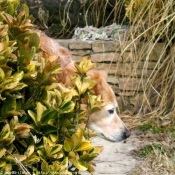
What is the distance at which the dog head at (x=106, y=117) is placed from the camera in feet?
12.7

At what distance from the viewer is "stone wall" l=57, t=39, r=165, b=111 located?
579cm

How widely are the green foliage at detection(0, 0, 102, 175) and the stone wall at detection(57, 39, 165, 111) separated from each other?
10.2 ft

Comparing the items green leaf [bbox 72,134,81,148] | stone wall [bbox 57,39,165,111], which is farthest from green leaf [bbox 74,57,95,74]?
stone wall [bbox 57,39,165,111]

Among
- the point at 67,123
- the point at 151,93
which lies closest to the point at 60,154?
the point at 67,123

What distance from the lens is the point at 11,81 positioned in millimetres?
2357

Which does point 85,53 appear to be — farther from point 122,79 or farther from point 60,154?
point 60,154

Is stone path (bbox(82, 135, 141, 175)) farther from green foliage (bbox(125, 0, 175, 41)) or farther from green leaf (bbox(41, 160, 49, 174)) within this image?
green leaf (bbox(41, 160, 49, 174))

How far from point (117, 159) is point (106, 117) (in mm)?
661

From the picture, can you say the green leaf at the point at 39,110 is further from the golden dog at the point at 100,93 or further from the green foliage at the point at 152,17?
the green foliage at the point at 152,17

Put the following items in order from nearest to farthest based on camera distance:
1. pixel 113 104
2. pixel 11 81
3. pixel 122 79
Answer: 1. pixel 11 81
2. pixel 113 104
3. pixel 122 79

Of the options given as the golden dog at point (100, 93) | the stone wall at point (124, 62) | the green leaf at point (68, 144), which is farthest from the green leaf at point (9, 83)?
the stone wall at point (124, 62)

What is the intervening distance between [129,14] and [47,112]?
3457 mm

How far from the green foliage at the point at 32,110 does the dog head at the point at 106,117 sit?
1182 mm

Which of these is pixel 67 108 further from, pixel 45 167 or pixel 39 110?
pixel 45 167
